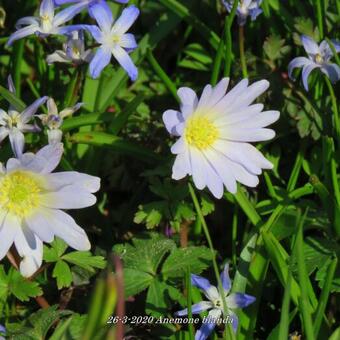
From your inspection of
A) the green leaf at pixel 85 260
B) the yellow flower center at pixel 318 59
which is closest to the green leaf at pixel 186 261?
the green leaf at pixel 85 260

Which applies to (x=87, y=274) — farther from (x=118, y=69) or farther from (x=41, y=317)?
(x=118, y=69)

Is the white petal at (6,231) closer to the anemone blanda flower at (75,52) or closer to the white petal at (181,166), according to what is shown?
the white petal at (181,166)

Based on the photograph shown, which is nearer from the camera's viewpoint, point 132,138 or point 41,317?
point 41,317

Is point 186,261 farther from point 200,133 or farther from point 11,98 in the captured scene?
Result: point 11,98

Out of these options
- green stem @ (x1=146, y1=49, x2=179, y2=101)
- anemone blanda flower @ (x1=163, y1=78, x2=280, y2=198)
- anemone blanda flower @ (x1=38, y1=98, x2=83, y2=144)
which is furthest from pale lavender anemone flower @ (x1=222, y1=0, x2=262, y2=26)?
anemone blanda flower @ (x1=38, y1=98, x2=83, y2=144)

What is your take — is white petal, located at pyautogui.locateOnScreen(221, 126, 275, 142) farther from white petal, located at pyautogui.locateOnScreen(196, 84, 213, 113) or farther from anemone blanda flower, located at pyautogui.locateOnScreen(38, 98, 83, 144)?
anemone blanda flower, located at pyautogui.locateOnScreen(38, 98, 83, 144)

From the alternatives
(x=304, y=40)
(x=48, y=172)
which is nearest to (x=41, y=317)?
(x=48, y=172)
